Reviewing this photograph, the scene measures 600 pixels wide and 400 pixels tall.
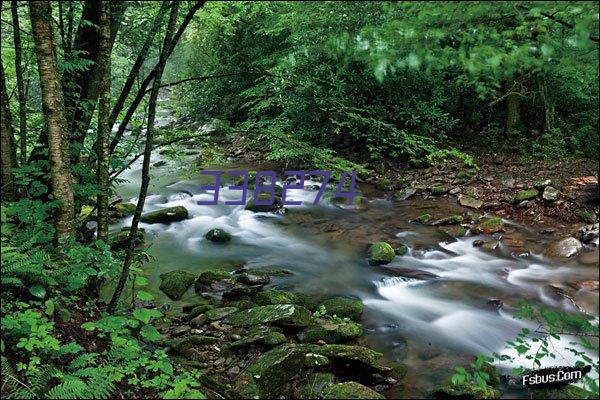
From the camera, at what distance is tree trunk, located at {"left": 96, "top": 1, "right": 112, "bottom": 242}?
423 centimetres

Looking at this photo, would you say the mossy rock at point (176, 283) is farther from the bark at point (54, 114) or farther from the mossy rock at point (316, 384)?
the mossy rock at point (316, 384)

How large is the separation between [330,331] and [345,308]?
2.40 ft

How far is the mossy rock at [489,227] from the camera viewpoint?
27.5 feet

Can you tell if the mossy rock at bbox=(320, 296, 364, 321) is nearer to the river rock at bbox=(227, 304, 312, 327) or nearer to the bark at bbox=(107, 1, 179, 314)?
the river rock at bbox=(227, 304, 312, 327)

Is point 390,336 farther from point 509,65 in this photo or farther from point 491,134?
point 491,134

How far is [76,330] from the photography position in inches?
147

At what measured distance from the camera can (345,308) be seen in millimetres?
5922

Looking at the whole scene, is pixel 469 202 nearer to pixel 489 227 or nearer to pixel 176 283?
pixel 489 227

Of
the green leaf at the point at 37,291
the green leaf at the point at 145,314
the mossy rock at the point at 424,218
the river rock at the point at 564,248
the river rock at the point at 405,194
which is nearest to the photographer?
the green leaf at the point at 37,291

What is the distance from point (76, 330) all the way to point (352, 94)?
31.2 feet

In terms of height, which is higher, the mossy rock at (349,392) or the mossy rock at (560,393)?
the mossy rock at (349,392)

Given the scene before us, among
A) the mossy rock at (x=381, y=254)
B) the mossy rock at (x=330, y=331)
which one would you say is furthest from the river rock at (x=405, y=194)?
the mossy rock at (x=330, y=331)

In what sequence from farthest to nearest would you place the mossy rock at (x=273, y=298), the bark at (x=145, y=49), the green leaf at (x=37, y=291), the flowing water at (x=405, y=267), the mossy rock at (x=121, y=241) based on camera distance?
the mossy rock at (x=121, y=241) → the mossy rock at (x=273, y=298) → the flowing water at (x=405, y=267) → the bark at (x=145, y=49) → the green leaf at (x=37, y=291)

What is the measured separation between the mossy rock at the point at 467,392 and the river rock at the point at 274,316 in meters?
1.76
